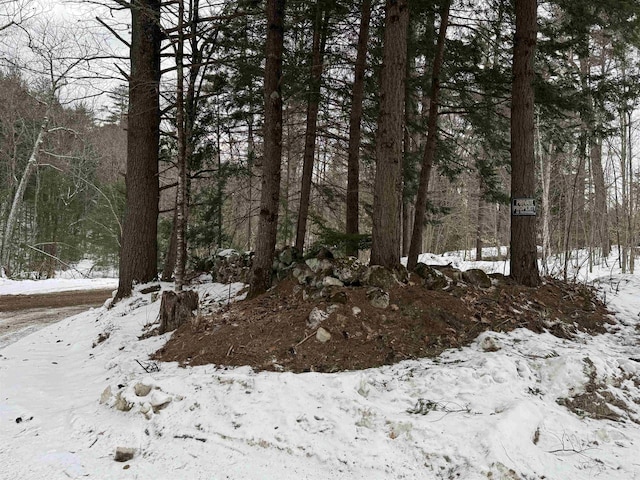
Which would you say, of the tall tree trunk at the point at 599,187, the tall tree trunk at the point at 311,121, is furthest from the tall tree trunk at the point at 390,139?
the tall tree trunk at the point at 599,187

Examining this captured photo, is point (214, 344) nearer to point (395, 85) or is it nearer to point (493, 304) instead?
point (493, 304)

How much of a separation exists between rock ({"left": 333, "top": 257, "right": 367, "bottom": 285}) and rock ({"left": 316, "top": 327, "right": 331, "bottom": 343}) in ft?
3.37

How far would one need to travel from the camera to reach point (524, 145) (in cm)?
626

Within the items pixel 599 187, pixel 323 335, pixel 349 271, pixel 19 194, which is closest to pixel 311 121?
pixel 349 271

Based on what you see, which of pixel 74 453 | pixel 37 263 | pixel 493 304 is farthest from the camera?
pixel 37 263

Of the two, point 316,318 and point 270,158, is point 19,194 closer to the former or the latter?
point 270,158

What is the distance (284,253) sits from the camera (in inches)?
250

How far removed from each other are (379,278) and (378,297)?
399 mm

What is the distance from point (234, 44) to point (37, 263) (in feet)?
61.4

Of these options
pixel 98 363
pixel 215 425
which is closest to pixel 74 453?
pixel 215 425

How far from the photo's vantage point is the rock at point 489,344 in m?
3.93

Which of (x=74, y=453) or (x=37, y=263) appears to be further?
(x=37, y=263)

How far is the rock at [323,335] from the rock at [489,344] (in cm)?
163

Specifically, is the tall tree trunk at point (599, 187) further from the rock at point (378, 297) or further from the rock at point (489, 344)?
the rock at point (378, 297)
